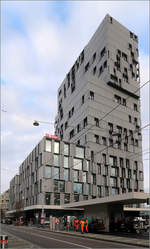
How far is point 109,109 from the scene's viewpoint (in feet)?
246

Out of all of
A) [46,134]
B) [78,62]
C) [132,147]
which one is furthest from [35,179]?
[78,62]

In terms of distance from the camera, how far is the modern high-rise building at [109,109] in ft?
227

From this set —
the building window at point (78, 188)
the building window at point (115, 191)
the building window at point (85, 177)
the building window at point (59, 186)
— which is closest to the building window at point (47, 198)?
the building window at point (59, 186)

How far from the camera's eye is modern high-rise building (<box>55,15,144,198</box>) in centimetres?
6925

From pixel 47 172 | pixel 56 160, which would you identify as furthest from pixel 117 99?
pixel 47 172

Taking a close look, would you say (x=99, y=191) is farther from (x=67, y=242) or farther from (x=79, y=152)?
(x=67, y=242)

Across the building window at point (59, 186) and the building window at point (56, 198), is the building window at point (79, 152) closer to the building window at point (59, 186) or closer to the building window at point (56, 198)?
the building window at point (59, 186)

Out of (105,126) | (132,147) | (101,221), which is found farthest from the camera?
(132,147)

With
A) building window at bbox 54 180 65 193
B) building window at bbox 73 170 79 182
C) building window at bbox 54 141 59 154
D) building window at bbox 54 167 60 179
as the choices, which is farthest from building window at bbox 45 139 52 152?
building window at bbox 73 170 79 182

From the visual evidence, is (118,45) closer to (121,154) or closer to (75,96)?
(75,96)

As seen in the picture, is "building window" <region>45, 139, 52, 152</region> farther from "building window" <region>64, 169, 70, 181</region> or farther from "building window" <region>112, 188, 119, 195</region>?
"building window" <region>112, 188, 119, 195</region>

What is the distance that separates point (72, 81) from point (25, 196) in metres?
37.7

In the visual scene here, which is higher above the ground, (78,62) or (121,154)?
(78,62)

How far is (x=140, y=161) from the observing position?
3103 inches
